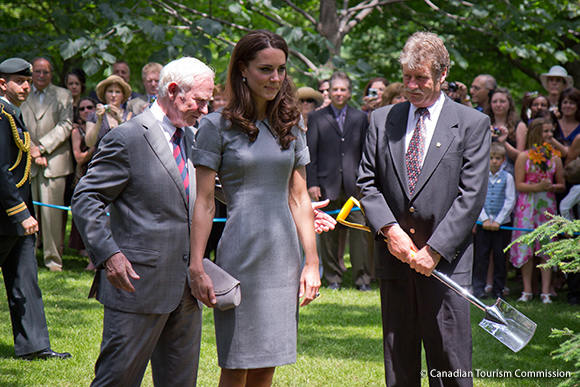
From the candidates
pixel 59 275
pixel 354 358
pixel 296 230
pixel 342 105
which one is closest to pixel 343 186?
pixel 342 105

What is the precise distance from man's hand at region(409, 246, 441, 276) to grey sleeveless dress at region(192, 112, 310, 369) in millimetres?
745

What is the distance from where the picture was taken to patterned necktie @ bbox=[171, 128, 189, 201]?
11.4ft

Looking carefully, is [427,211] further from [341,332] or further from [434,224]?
[341,332]

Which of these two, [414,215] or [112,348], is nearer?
[112,348]

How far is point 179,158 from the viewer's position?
137 inches

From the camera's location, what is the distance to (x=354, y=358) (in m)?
5.58

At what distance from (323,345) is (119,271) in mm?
3160

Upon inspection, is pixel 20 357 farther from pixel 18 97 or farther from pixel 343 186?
pixel 343 186

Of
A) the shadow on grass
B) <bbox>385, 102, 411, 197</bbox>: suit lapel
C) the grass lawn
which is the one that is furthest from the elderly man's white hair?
the shadow on grass

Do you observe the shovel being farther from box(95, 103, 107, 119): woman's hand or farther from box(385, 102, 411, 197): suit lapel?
box(95, 103, 107, 119): woman's hand

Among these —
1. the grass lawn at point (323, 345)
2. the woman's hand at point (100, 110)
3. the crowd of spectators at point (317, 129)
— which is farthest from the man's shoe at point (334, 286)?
the woman's hand at point (100, 110)

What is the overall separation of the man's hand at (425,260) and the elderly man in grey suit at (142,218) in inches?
48.6

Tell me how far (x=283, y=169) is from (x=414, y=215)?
2.83 feet

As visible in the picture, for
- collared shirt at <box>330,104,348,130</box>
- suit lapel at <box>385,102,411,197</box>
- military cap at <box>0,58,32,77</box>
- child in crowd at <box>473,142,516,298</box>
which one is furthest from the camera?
collared shirt at <box>330,104,348,130</box>
